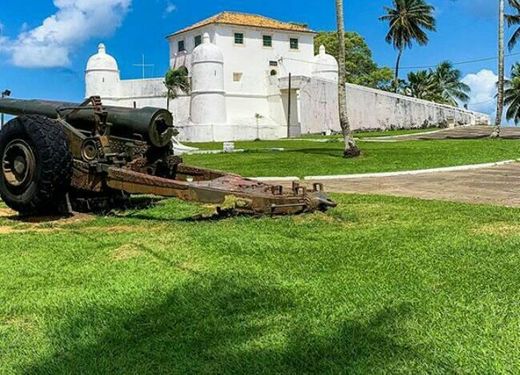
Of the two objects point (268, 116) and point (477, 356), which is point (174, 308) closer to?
point (477, 356)

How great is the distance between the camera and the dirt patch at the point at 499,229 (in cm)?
554

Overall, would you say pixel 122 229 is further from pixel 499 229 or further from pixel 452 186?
pixel 452 186

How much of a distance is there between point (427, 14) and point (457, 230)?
174ft

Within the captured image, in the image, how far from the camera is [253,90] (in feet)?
163

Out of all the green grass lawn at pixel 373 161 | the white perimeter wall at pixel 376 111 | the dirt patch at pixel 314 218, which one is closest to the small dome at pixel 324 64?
the white perimeter wall at pixel 376 111

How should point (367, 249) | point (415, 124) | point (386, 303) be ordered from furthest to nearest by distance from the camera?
point (415, 124), point (367, 249), point (386, 303)

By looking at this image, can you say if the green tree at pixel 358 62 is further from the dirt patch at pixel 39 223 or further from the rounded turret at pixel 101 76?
the dirt patch at pixel 39 223

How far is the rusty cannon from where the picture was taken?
6781 mm

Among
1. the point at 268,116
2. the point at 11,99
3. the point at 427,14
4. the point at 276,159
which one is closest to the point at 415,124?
the point at 268,116

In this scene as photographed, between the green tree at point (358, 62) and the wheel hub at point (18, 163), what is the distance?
53.0m

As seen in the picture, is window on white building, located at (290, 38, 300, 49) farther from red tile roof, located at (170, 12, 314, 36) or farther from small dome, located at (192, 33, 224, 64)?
small dome, located at (192, 33, 224, 64)

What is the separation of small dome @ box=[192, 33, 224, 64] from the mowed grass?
129 ft

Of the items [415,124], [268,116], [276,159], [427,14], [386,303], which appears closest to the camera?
[386,303]

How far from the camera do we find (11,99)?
8945 mm
